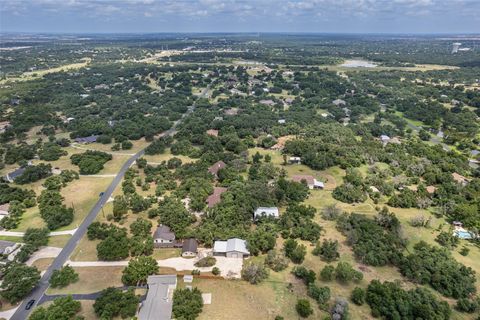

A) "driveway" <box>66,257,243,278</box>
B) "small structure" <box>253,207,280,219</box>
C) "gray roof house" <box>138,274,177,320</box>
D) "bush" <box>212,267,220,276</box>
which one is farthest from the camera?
"small structure" <box>253,207,280,219</box>

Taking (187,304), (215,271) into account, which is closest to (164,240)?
(215,271)

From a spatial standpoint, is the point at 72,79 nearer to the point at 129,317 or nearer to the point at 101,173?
the point at 101,173

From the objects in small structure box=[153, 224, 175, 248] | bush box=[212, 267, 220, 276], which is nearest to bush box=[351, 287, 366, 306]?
bush box=[212, 267, 220, 276]

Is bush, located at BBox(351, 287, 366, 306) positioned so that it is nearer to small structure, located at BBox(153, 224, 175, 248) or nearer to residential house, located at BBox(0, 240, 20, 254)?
small structure, located at BBox(153, 224, 175, 248)

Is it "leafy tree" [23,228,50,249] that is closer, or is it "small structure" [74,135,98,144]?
"leafy tree" [23,228,50,249]

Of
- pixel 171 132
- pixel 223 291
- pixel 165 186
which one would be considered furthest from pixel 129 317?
pixel 171 132

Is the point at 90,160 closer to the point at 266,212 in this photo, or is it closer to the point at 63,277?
the point at 63,277
